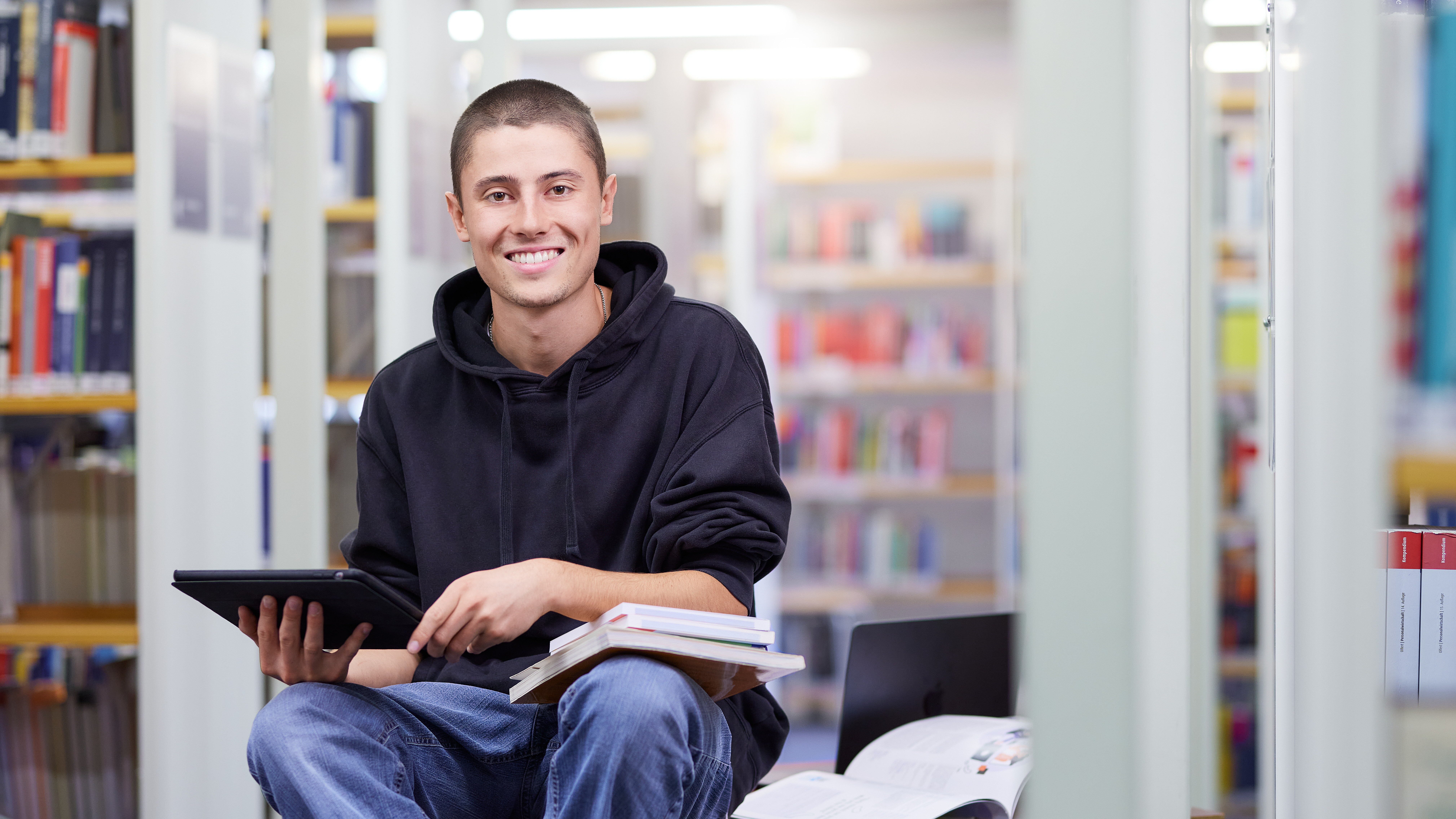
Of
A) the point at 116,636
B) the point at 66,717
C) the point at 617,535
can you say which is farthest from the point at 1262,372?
the point at 66,717

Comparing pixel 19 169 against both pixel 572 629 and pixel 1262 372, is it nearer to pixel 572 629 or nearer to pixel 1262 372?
pixel 572 629

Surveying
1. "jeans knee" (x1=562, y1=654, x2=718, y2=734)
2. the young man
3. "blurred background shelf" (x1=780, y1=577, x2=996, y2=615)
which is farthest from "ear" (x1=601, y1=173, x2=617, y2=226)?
"blurred background shelf" (x1=780, y1=577, x2=996, y2=615)

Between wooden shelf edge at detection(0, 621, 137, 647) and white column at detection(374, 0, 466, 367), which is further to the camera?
white column at detection(374, 0, 466, 367)

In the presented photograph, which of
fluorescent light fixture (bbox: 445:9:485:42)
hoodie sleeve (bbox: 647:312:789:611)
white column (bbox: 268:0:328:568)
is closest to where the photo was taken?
hoodie sleeve (bbox: 647:312:789:611)

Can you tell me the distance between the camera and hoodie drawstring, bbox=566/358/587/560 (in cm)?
141

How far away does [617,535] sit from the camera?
146 cm

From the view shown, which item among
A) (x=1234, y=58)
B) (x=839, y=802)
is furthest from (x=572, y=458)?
(x=1234, y=58)

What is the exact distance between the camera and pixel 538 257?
4.89 ft

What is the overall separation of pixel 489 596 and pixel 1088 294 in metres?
0.66

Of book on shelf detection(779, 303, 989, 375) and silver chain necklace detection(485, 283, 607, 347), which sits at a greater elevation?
book on shelf detection(779, 303, 989, 375)

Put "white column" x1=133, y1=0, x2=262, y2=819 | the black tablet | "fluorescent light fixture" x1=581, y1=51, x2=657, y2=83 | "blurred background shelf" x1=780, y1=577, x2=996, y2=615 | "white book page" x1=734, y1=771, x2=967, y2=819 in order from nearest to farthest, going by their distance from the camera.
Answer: the black tablet → "white book page" x1=734, y1=771, x2=967, y2=819 → "white column" x1=133, y1=0, x2=262, y2=819 → "blurred background shelf" x1=780, y1=577, x2=996, y2=615 → "fluorescent light fixture" x1=581, y1=51, x2=657, y2=83

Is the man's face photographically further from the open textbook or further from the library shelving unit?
the library shelving unit

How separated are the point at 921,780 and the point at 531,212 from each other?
909mm

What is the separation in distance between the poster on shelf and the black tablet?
113 centimetres
